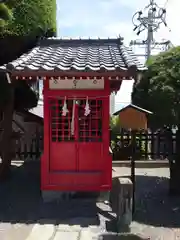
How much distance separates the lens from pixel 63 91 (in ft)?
29.1

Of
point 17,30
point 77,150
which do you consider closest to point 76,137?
point 77,150

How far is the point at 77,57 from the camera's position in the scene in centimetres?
931

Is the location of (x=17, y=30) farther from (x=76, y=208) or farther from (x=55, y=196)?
(x=76, y=208)

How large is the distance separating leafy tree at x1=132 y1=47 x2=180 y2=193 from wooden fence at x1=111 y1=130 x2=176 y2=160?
566cm

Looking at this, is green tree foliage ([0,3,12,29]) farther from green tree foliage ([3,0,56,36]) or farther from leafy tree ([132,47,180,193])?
leafy tree ([132,47,180,193])

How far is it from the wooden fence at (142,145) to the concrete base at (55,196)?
7.62 m

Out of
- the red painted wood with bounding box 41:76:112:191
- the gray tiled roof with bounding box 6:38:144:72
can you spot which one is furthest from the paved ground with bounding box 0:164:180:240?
the gray tiled roof with bounding box 6:38:144:72

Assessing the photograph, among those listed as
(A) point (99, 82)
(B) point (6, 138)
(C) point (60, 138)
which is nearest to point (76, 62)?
(A) point (99, 82)

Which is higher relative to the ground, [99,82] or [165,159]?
[99,82]

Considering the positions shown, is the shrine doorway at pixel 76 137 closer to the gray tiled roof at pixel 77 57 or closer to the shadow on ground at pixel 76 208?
the shadow on ground at pixel 76 208

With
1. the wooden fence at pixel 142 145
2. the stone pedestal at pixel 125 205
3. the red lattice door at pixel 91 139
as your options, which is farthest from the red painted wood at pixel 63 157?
the wooden fence at pixel 142 145

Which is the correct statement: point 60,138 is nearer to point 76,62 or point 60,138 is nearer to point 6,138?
point 76,62

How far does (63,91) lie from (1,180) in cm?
431

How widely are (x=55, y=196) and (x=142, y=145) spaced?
9037 mm
